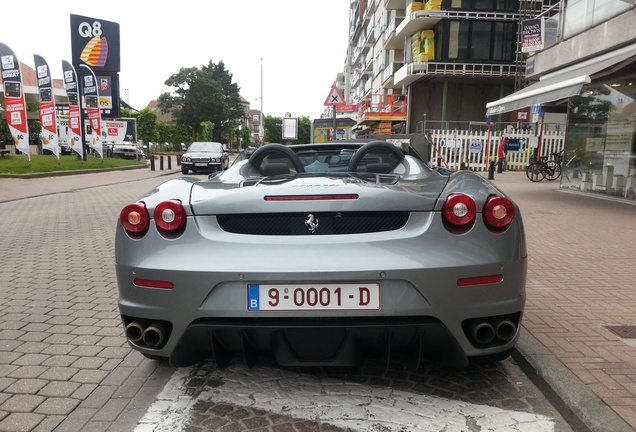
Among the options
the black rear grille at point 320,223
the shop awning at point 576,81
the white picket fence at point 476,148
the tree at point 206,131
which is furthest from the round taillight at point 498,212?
the tree at point 206,131

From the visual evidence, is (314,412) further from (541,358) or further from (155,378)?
(541,358)

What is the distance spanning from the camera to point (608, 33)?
11406mm

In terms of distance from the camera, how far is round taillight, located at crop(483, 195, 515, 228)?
2.38 m

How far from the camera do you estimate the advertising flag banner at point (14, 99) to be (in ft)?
60.3

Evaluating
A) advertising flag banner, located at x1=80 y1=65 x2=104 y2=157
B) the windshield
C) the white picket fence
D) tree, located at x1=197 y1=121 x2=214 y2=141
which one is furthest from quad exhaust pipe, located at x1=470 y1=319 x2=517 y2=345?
tree, located at x1=197 y1=121 x2=214 y2=141

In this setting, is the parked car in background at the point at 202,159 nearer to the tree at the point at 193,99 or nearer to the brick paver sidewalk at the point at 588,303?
the brick paver sidewalk at the point at 588,303

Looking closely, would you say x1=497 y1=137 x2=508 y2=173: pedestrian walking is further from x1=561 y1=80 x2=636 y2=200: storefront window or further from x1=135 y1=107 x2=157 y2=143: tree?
x1=135 y1=107 x2=157 y2=143: tree

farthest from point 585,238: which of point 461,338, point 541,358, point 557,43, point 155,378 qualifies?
point 557,43

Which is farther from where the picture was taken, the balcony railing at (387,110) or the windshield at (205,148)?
the balcony railing at (387,110)

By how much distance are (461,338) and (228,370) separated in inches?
54.9

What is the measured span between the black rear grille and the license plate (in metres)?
0.27

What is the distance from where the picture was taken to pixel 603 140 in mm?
12828

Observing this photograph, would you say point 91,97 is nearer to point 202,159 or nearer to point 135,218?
point 202,159

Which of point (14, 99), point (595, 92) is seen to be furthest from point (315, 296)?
point (14, 99)
